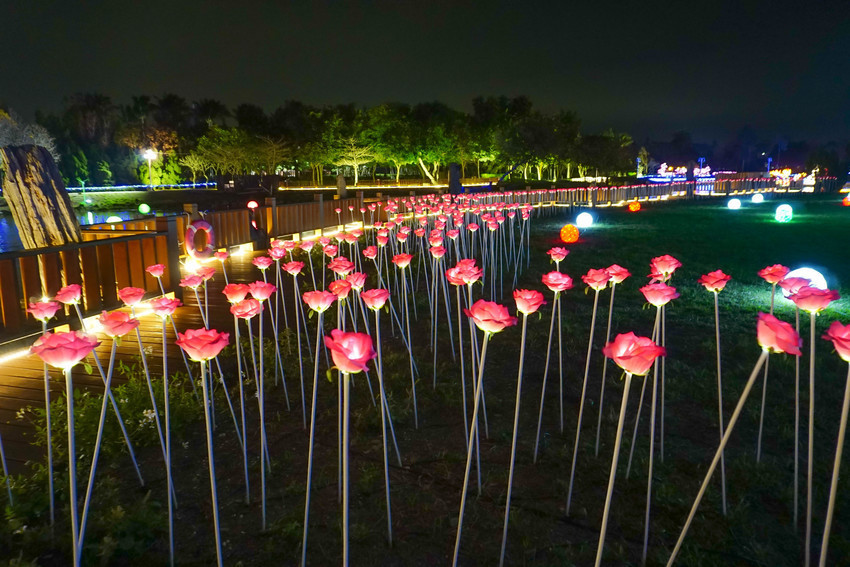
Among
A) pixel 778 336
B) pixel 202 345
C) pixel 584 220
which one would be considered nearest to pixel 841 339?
pixel 778 336

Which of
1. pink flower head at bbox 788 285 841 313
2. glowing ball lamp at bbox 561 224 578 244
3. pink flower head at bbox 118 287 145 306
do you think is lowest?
glowing ball lamp at bbox 561 224 578 244

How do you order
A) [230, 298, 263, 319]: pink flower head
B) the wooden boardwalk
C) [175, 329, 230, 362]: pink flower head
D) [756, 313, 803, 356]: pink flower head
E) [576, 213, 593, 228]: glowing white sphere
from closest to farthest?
[756, 313, 803, 356]: pink flower head < [175, 329, 230, 362]: pink flower head < [230, 298, 263, 319]: pink flower head < the wooden boardwalk < [576, 213, 593, 228]: glowing white sphere

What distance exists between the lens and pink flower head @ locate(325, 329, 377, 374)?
2.04m

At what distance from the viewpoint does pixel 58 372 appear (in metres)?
5.28

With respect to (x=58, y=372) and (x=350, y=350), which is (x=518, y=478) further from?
(x=58, y=372)

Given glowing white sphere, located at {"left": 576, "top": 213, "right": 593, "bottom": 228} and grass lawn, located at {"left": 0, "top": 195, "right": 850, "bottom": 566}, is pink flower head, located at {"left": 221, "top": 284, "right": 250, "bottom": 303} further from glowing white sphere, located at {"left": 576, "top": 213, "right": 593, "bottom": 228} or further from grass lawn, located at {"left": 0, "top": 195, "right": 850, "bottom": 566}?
glowing white sphere, located at {"left": 576, "top": 213, "right": 593, "bottom": 228}

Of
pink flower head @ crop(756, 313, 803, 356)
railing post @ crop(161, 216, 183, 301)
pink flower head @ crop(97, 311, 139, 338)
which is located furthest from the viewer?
railing post @ crop(161, 216, 183, 301)

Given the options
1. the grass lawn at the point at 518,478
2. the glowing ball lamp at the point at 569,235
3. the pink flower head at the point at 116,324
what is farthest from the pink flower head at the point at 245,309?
the glowing ball lamp at the point at 569,235

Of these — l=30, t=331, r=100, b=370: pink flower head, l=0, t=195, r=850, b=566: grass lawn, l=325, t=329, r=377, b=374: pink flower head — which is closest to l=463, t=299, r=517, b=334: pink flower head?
l=325, t=329, r=377, b=374: pink flower head

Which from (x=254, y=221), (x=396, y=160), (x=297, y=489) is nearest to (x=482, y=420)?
(x=297, y=489)

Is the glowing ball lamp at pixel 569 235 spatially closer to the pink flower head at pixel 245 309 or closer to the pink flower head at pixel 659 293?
the pink flower head at pixel 659 293

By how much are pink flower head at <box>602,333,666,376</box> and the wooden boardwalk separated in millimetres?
3527

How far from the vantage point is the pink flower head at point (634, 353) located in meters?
2.04

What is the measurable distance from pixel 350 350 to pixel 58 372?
466 cm
